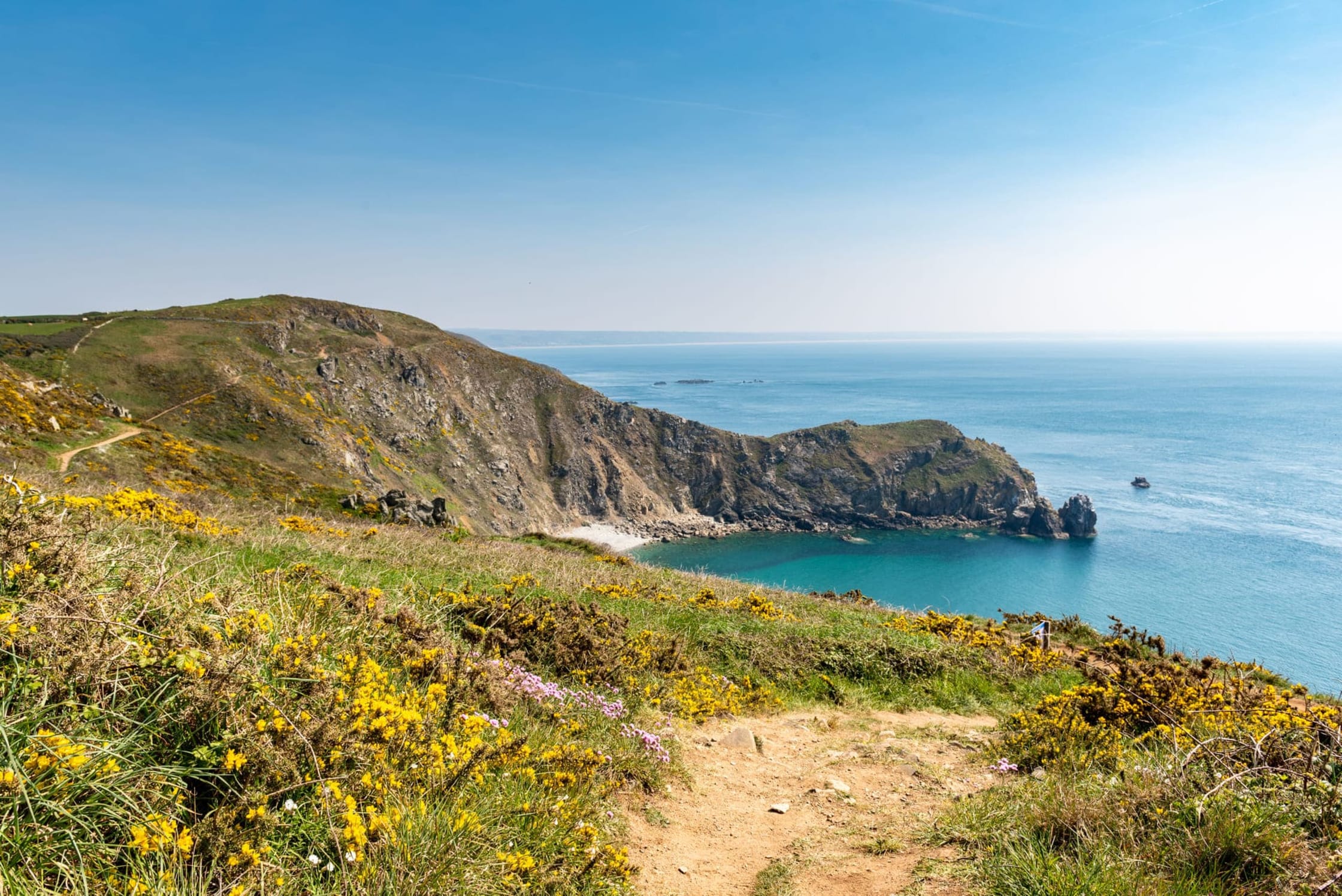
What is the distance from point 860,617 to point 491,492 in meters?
84.3

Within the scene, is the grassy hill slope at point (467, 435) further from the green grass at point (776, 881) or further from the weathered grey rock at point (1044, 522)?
the green grass at point (776, 881)

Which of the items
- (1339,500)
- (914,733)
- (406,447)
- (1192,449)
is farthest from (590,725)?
(1192,449)

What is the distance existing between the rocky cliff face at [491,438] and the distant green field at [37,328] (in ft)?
10.8

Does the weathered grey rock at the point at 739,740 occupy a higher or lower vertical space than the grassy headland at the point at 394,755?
lower

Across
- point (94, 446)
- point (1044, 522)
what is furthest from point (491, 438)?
point (1044, 522)

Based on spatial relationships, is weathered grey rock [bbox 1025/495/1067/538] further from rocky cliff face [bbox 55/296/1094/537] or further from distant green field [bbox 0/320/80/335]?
distant green field [bbox 0/320/80/335]

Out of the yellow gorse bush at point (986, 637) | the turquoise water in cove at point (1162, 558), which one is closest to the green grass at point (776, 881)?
the yellow gorse bush at point (986, 637)

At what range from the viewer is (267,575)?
674 cm

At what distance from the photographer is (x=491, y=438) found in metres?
103

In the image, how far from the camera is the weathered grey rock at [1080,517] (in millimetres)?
102812

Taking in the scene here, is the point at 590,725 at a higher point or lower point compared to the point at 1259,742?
lower

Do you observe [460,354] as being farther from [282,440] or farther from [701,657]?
[701,657]

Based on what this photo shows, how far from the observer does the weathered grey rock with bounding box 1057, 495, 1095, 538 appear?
102812 millimetres

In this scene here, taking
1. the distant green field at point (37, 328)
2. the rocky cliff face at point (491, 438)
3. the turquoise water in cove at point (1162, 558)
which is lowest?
the turquoise water in cove at point (1162, 558)
